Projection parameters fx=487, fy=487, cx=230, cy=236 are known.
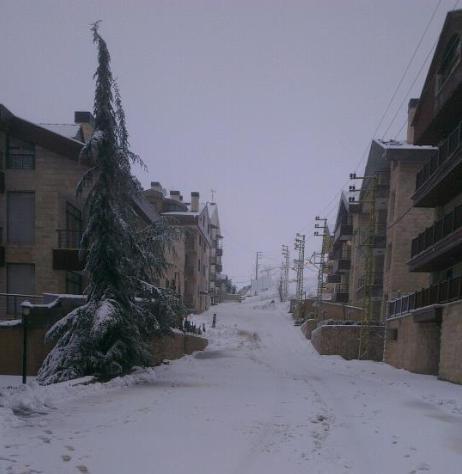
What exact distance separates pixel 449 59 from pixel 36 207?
19.7m

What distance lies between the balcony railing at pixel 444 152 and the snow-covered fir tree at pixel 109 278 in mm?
11618

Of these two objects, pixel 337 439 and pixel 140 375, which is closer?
pixel 337 439

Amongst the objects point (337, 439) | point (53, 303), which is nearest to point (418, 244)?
point (53, 303)

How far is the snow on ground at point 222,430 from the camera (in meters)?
5.63

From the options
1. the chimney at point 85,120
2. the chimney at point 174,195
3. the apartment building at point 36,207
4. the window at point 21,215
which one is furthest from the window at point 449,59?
the chimney at point 174,195

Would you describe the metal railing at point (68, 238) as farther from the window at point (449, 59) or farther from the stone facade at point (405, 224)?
the stone facade at point (405, 224)

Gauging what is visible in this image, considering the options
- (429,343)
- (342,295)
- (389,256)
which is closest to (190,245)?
(342,295)

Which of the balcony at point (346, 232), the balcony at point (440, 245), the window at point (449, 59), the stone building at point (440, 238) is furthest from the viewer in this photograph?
the balcony at point (346, 232)

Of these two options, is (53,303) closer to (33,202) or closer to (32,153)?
(33,202)

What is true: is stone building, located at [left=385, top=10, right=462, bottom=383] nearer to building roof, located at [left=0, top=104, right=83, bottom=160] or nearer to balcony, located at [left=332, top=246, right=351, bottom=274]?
building roof, located at [left=0, top=104, right=83, bottom=160]

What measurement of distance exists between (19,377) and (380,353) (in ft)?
71.9

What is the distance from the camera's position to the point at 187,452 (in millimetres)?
6059

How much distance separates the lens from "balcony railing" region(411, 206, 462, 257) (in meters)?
18.5

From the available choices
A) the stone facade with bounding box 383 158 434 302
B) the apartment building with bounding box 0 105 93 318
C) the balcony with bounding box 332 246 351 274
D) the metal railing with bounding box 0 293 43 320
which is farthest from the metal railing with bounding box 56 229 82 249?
the balcony with bounding box 332 246 351 274
